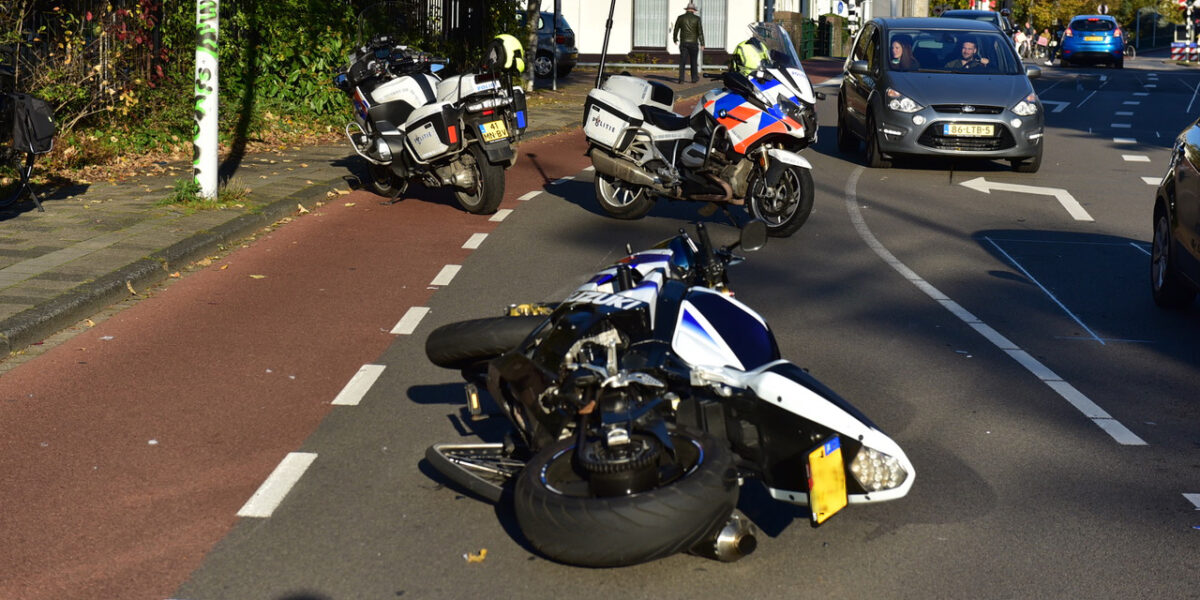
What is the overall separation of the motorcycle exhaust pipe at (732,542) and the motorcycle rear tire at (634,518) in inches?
10.0

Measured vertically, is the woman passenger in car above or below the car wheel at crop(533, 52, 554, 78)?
below

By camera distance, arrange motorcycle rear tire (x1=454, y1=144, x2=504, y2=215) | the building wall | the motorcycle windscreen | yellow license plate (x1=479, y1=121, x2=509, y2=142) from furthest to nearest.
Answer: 1. the building wall
2. motorcycle rear tire (x1=454, y1=144, x2=504, y2=215)
3. yellow license plate (x1=479, y1=121, x2=509, y2=142)
4. the motorcycle windscreen

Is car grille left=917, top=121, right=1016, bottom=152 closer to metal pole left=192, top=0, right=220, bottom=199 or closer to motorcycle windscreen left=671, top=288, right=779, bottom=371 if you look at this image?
metal pole left=192, top=0, right=220, bottom=199

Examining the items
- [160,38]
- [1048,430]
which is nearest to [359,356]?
[1048,430]

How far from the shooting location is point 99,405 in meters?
6.74

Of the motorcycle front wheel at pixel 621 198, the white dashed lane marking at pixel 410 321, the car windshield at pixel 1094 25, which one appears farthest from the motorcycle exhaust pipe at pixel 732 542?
the car windshield at pixel 1094 25

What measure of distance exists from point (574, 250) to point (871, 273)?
7.70ft

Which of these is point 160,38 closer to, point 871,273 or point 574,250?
point 574,250

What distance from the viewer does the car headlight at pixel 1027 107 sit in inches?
642

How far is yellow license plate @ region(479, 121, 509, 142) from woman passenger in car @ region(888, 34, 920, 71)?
7.03 m

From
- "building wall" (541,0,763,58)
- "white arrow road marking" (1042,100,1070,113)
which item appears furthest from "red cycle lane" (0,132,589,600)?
"building wall" (541,0,763,58)

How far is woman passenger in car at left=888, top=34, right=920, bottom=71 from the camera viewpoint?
1753 centimetres

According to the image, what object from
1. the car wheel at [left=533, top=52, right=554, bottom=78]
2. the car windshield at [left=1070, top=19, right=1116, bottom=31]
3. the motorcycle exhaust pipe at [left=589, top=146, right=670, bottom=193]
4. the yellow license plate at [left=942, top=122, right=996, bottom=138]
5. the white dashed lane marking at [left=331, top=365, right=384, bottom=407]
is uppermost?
the car windshield at [left=1070, top=19, right=1116, bottom=31]

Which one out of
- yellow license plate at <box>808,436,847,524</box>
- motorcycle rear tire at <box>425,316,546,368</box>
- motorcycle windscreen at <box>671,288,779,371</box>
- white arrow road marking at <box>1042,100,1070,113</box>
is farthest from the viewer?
white arrow road marking at <box>1042,100,1070,113</box>
